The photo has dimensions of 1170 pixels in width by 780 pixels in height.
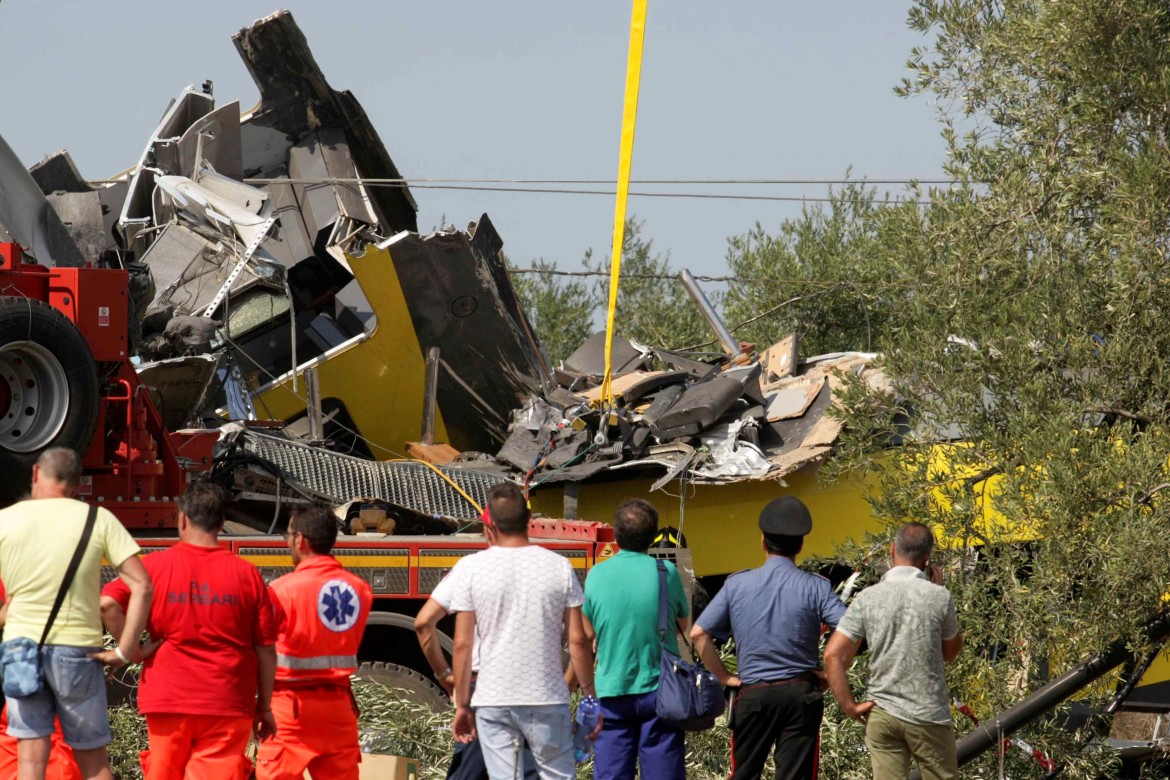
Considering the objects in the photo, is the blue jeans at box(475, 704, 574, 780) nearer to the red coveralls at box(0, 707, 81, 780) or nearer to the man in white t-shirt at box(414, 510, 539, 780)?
the man in white t-shirt at box(414, 510, 539, 780)

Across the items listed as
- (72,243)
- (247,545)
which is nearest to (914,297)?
(247,545)

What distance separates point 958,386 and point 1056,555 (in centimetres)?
104

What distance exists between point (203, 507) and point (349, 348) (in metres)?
6.66

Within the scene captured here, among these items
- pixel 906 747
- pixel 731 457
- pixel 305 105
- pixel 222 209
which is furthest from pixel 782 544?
pixel 305 105

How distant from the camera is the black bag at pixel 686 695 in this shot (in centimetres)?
587

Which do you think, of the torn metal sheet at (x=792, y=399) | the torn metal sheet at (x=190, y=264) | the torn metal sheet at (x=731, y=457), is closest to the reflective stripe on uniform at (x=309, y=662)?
the torn metal sheet at (x=731, y=457)

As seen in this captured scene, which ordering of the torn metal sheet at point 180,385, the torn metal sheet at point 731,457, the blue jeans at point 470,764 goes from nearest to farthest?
the blue jeans at point 470,764
the torn metal sheet at point 180,385
the torn metal sheet at point 731,457

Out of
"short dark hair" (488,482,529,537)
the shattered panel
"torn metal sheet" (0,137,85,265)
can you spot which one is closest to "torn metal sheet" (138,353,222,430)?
"torn metal sheet" (0,137,85,265)

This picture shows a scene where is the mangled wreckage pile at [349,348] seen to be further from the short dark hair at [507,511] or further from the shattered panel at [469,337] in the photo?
the short dark hair at [507,511]

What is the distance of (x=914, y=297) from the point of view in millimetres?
7785

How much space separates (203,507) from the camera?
540 cm

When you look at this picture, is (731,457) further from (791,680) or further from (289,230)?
(289,230)

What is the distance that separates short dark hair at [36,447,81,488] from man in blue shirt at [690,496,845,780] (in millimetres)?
2551

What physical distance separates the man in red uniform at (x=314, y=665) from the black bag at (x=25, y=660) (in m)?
0.76
